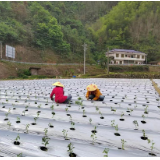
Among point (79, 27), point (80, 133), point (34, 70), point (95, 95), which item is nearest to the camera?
point (80, 133)

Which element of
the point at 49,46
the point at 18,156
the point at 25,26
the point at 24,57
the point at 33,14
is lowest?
the point at 18,156

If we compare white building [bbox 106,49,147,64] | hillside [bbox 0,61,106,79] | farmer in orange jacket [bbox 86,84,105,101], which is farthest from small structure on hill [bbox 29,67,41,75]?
farmer in orange jacket [bbox 86,84,105,101]

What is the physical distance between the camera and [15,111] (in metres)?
3.47

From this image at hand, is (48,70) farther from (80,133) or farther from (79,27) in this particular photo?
(80,133)

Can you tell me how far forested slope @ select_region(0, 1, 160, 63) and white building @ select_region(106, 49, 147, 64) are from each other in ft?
9.46

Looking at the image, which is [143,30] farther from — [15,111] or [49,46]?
[15,111]

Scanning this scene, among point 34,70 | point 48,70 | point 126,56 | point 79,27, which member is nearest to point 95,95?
point 34,70

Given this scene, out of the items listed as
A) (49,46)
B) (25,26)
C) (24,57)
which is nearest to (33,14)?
(25,26)

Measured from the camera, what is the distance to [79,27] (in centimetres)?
4656

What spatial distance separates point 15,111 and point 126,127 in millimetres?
2313

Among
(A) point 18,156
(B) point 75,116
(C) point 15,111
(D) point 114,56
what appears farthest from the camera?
(D) point 114,56

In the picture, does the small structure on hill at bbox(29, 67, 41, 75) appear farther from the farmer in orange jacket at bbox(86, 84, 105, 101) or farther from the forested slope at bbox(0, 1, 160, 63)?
the farmer in orange jacket at bbox(86, 84, 105, 101)

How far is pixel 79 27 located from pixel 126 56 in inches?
633

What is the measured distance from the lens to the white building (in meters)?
40.1
